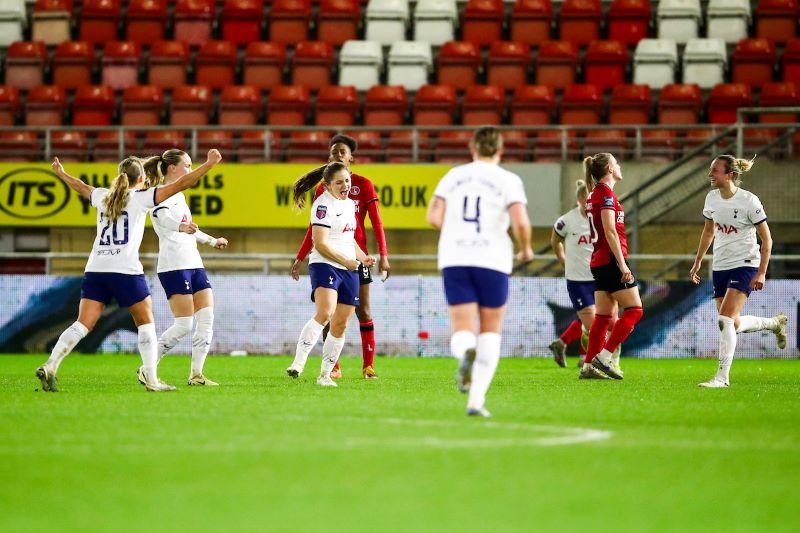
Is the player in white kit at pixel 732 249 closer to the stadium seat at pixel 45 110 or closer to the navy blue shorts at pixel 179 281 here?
the navy blue shorts at pixel 179 281

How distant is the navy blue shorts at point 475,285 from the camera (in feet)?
26.6

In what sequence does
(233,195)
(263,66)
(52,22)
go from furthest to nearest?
(52,22), (263,66), (233,195)

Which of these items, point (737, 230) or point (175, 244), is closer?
point (175, 244)

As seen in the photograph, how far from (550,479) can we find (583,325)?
31.0ft

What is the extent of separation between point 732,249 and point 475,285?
4277mm

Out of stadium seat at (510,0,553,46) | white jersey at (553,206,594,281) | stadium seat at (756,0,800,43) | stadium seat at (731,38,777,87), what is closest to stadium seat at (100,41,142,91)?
stadium seat at (510,0,553,46)

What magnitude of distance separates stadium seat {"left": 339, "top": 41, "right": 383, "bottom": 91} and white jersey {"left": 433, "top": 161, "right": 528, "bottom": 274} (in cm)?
1593

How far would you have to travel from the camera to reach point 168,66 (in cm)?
2448

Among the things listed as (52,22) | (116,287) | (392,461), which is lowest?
(392,461)

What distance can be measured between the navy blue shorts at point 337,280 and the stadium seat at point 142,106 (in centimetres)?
1253

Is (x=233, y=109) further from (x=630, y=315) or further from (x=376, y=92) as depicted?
(x=630, y=315)

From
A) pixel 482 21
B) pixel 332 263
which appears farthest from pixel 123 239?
pixel 482 21

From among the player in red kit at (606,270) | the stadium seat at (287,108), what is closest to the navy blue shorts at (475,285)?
the player in red kit at (606,270)

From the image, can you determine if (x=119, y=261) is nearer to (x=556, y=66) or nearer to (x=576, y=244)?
(x=576, y=244)
